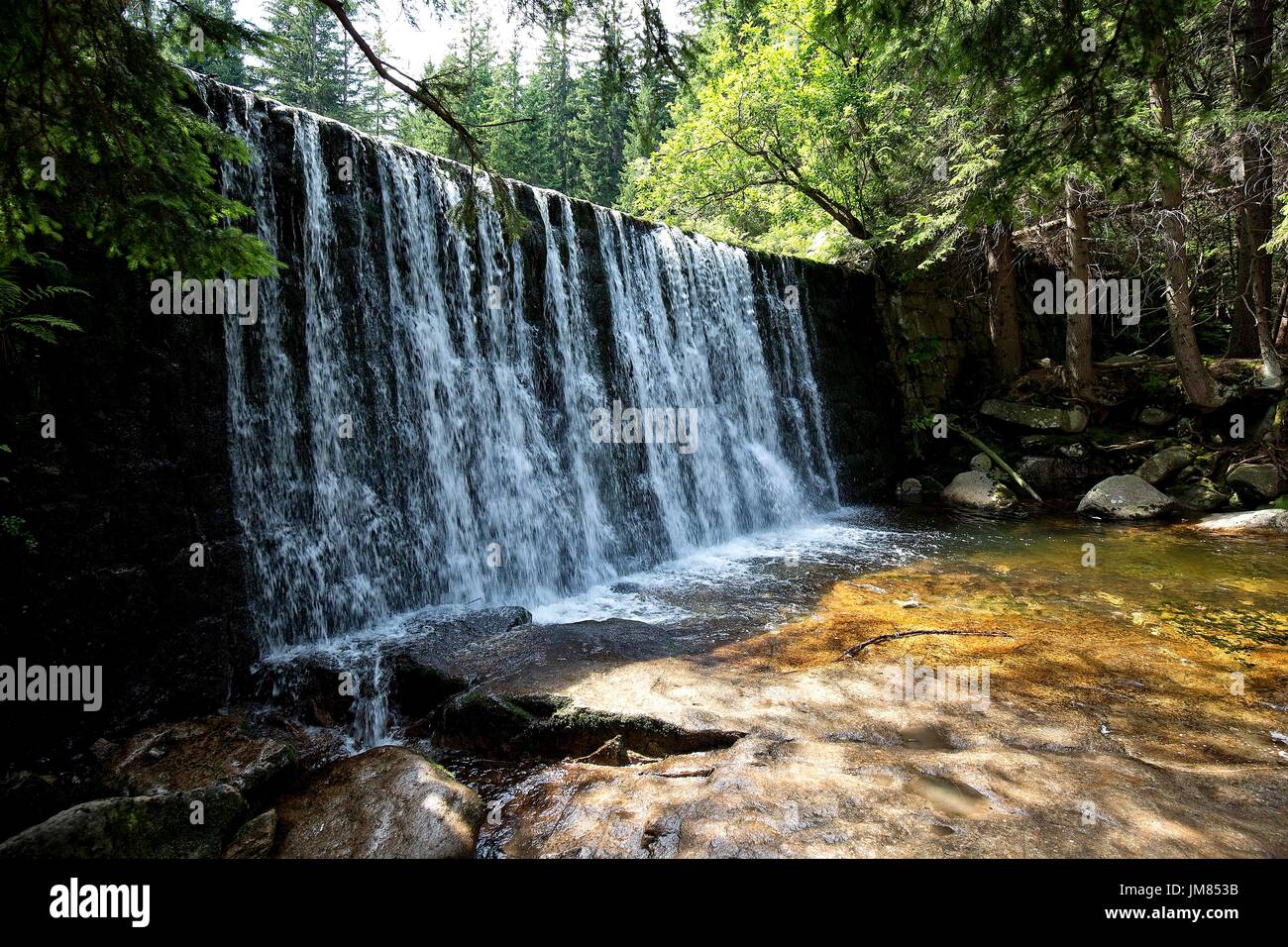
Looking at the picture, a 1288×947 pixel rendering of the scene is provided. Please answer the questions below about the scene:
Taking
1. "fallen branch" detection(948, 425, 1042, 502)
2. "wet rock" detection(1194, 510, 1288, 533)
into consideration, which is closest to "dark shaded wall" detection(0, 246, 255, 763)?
"wet rock" detection(1194, 510, 1288, 533)

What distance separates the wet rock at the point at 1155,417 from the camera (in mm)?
12055

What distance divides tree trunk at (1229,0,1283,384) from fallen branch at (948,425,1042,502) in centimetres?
406

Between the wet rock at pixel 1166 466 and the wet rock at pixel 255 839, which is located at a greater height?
the wet rock at pixel 1166 466

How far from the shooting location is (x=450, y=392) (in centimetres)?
773

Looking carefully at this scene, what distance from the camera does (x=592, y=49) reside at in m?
3.75

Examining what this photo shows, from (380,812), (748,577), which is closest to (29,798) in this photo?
(380,812)

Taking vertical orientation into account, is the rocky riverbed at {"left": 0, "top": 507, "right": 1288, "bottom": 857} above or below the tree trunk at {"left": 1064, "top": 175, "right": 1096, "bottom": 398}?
below

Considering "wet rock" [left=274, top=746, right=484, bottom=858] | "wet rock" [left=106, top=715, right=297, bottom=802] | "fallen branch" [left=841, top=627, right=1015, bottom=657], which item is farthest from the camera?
"fallen branch" [left=841, top=627, right=1015, bottom=657]

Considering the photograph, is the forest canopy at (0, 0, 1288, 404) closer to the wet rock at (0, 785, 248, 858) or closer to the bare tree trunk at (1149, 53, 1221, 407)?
the bare tree trunk at (1149, 53, 1221, 407)

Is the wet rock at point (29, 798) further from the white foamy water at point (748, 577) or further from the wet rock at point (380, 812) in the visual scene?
the white foamy water at point (748, 577)

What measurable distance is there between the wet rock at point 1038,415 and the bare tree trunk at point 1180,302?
1739 mm

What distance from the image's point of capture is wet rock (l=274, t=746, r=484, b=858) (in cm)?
300

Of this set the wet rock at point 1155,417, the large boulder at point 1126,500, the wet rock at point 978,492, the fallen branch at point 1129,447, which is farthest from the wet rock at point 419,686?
the wet rock at point 1155,417

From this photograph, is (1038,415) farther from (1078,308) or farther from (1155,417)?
(1078,308)
